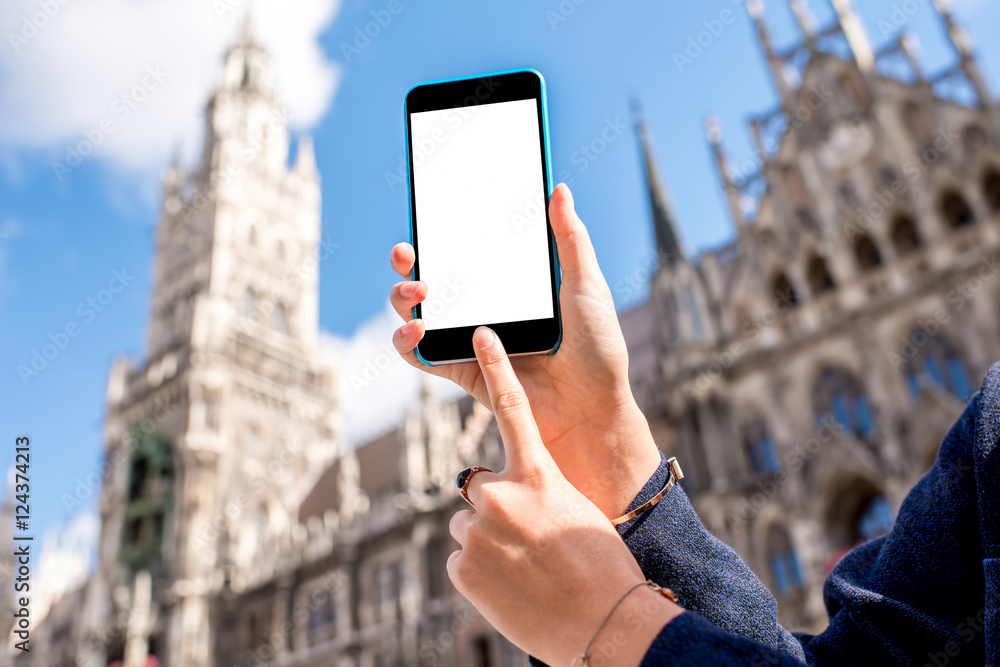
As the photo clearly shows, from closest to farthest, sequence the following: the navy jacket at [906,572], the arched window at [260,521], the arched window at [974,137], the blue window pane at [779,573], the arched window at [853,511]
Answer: the navy jacket at [906,572]
the arched window at [853,511]
the blue window pane at [779,573]
the arched window at [974,137]
the arched window at [260,521]

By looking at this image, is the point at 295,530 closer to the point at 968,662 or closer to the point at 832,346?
the point at 832,346

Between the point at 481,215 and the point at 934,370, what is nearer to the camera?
the point at 481,215

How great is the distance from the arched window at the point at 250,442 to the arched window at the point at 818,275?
23.7 metres

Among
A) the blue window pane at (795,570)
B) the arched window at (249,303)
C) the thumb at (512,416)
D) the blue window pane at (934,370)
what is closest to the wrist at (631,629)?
the thumb at (512,416)

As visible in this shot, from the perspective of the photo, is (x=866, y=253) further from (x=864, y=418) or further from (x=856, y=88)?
(x=856, y=88)

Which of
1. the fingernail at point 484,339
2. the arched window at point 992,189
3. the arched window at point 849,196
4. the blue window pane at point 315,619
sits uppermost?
the arched window at point 849,196

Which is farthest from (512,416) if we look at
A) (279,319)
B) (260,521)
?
(279,319)

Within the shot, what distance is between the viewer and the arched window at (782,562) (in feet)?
49.1

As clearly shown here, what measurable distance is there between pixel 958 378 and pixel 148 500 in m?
28.9

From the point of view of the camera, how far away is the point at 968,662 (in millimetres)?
1657

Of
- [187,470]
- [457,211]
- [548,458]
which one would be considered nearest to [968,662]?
[548,458]

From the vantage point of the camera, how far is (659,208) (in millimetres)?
21000

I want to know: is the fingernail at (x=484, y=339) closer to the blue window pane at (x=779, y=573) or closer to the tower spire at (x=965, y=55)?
the blue window pane at (x=779, y=573)

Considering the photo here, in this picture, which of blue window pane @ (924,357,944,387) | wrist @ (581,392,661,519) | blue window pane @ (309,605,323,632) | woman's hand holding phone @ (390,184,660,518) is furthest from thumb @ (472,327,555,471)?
blue window pane @ (309,605,323,632)
